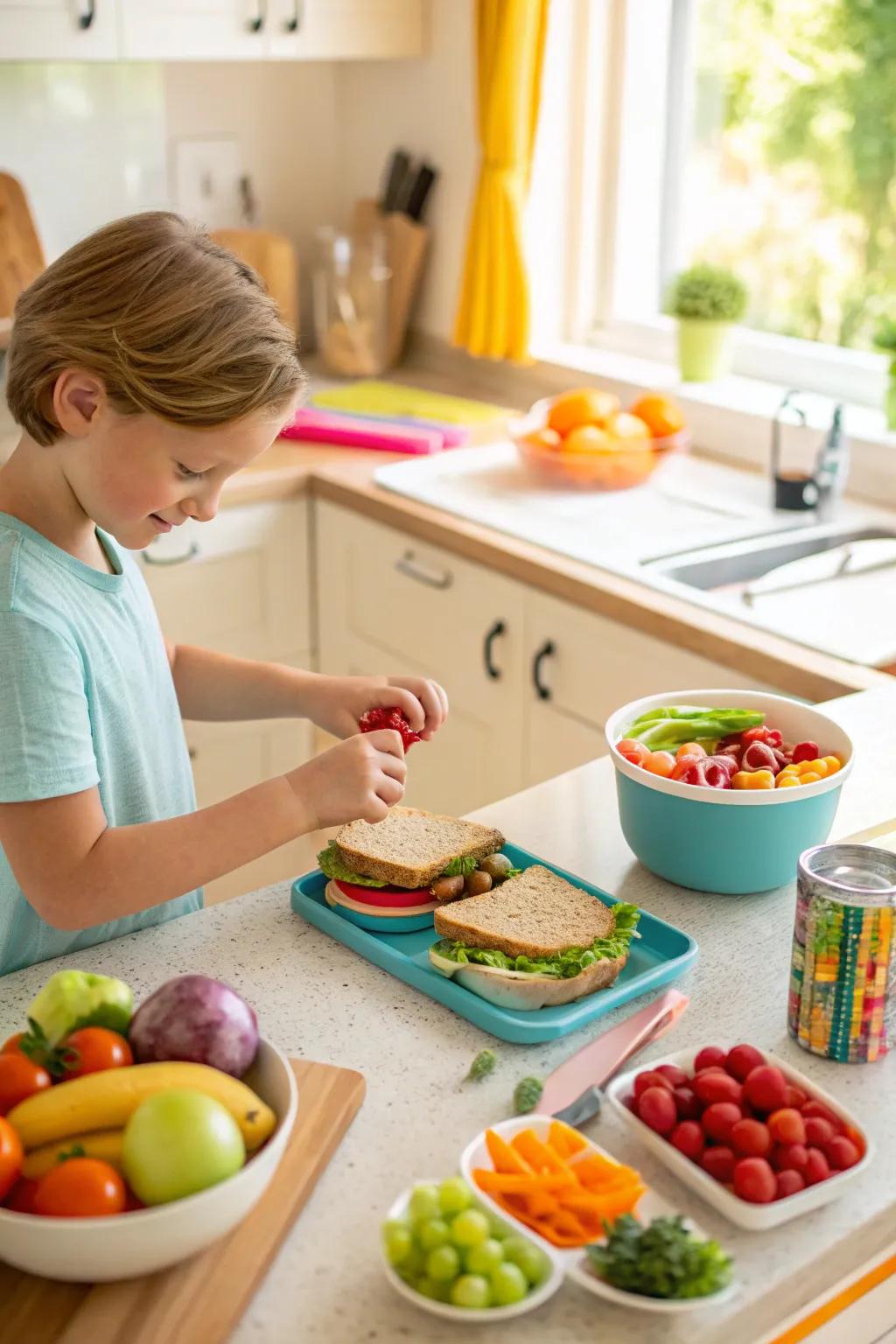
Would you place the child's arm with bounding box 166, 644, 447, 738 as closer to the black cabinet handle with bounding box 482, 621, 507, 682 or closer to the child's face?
the child's face

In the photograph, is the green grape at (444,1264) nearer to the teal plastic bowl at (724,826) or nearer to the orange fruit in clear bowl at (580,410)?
the teal plastic bowl at (724,826)

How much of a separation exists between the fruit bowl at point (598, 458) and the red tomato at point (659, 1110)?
160 centimetres

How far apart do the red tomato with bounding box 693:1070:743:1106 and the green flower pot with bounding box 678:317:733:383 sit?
1.93 m

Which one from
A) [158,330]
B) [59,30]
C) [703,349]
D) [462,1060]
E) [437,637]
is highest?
[59,30]

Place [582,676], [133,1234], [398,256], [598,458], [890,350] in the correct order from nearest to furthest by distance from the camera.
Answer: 1. [133,1234]
2. [582,676]
3. [890,350]
4. [598,458]
5. [398,256]

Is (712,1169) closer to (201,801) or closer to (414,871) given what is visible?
(414,871)

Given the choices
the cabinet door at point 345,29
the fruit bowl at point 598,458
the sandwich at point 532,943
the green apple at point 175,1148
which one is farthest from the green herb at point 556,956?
the cabinet door at point 345,29

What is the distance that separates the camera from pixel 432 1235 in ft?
2.49

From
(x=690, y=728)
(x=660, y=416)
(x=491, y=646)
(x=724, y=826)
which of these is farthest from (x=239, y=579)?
(x=724, y=826)

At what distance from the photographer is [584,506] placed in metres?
2.33

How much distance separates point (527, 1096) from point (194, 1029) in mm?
229

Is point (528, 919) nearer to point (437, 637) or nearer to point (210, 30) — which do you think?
point (437, 637)

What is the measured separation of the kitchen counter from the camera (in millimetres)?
773

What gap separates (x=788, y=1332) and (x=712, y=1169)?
0.10 m
